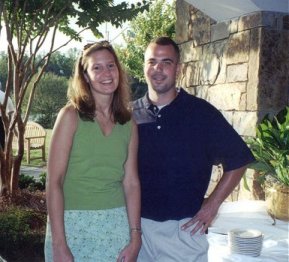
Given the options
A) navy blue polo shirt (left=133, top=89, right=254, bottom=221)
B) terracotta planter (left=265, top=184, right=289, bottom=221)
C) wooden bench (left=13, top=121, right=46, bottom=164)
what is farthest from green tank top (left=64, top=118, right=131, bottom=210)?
wooden bench (left=13, top=121, right=46, bottom=164)

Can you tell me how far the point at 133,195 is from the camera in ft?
5.81

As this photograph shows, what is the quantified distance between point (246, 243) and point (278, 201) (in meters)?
0.59

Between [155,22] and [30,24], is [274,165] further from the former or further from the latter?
[155,22]

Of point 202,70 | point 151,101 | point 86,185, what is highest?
point 202,70

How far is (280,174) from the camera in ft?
8.45

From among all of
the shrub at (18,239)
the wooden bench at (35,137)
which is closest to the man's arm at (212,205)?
the shrub at (18,239)

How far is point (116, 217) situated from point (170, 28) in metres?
9.32

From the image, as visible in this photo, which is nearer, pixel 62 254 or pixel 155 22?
pixel 62 254

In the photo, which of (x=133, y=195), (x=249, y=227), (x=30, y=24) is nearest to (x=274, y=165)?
(x=249, y=227)

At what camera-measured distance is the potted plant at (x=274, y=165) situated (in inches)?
101

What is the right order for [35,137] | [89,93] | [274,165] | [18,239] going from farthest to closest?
[35,137] → [18,239] → [274,165] → [89,93]

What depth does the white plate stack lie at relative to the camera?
2.10m

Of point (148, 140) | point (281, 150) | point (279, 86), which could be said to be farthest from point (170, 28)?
point (148, 140)

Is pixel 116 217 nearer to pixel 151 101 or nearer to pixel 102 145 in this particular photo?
pixel 102 145
